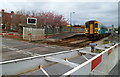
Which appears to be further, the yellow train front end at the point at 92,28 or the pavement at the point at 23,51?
the yellow train front end at the point at 92,28

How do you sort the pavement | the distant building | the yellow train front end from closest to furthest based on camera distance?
1. the pavement
2. the yellow train front end
3. the distant building

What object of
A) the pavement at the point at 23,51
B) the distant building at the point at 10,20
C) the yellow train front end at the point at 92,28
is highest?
the distant building at the point at 10,20

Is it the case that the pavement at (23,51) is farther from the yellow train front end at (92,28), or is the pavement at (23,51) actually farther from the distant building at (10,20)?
the distant building at (10,20)

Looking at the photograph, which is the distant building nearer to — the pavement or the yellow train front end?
the yellow train front end

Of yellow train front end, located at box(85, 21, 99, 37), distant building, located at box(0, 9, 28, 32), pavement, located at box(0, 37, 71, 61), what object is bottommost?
pavement, located at box(0, 37, 71, 61)

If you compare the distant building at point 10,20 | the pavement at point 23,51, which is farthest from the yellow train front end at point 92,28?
the distant building at point 10,20

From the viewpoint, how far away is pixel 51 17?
29625mm

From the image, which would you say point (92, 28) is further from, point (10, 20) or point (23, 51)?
point (10, 20)

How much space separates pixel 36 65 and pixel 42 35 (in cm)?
1647

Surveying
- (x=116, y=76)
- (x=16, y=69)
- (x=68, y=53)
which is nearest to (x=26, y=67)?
(x=16, y=69)

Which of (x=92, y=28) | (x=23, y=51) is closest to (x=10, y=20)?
(x=92, y=28)

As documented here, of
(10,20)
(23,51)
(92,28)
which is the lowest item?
→ (23,51)

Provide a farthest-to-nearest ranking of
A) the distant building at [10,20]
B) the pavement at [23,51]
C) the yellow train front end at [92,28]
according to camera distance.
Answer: the distant building at [10,20] < the yellow train front end at [92,28] < the pavement at [23,51]

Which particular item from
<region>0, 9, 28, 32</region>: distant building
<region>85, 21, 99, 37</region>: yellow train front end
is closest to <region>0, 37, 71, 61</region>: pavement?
<region>85, 21, 99, 37</region>: yellow train front end
